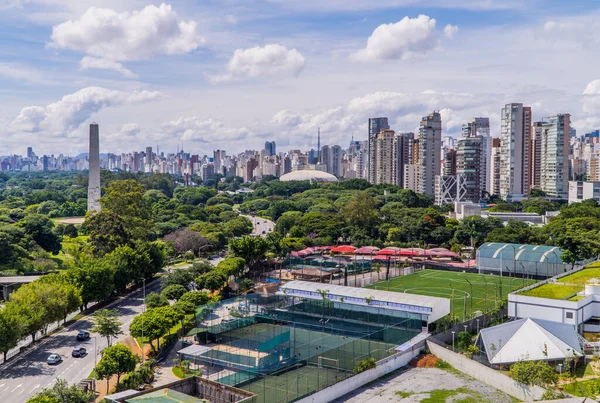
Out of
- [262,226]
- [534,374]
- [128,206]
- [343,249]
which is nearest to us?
[534,374]

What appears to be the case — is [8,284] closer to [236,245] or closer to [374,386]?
[236,245]

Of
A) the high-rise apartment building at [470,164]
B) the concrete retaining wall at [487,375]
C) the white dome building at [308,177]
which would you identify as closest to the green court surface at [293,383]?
the concrete retaining wall at [487,375]

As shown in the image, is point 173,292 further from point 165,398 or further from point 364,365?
point 165,398

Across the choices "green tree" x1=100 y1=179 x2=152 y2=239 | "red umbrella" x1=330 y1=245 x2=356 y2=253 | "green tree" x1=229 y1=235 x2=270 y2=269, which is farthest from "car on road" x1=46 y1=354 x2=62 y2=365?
"red umbrella" x1=330 y1=245 x2=356 y2=253

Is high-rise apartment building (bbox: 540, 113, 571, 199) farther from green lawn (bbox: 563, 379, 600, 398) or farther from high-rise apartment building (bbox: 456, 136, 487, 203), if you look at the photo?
green lawn (bbox: 563, 379, 600, 398)

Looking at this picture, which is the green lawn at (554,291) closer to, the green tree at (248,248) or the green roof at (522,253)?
the green roof at (522,253)

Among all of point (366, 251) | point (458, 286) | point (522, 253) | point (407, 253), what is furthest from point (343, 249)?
point (522, 253)

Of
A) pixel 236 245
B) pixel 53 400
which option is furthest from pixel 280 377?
pixel 236 245
